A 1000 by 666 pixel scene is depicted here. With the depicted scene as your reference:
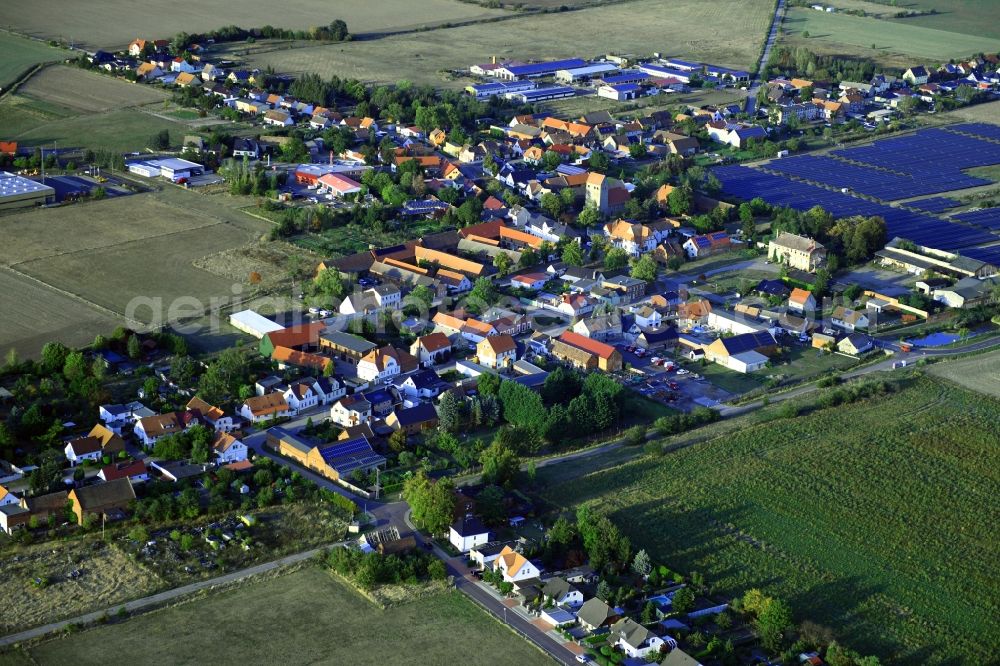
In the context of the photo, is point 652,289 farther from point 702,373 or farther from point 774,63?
point 774,63

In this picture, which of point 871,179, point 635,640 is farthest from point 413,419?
point 871,179

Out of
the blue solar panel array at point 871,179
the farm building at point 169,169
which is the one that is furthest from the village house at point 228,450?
the blue solar panel array at point 871,179

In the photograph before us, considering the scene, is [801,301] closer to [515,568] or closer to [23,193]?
[515,568]

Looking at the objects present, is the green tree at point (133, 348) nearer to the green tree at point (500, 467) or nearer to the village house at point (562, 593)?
the green tree at point (500, 467)

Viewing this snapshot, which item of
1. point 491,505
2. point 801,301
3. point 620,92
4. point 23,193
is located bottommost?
point 491,505

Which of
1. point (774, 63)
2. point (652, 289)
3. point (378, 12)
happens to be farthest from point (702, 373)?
point (378, 12)

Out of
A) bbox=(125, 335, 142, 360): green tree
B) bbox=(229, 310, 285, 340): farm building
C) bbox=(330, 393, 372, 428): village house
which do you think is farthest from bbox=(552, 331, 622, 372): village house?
bbox=(125, 335, 142, 360): green tree

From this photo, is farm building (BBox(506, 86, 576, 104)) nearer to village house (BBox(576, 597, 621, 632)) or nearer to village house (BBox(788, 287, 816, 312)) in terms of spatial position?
village house (BBox(788, 287, 816, 312))
